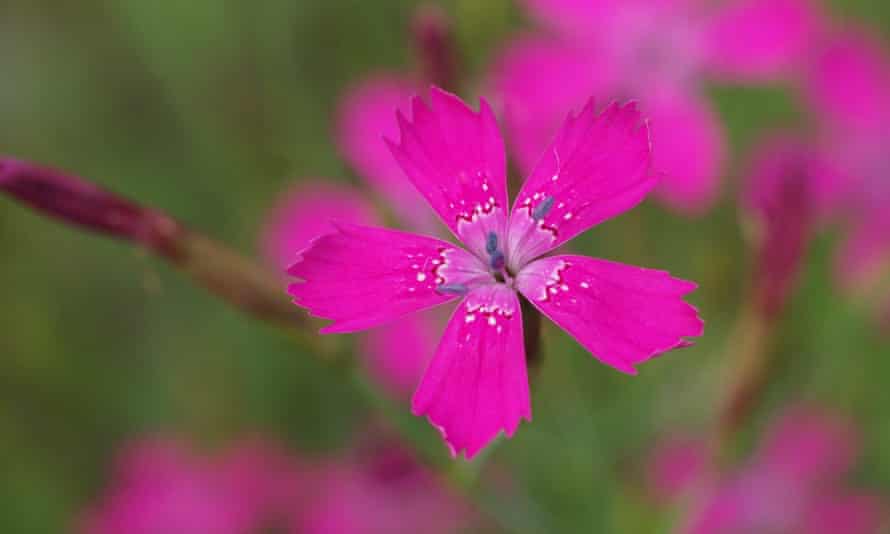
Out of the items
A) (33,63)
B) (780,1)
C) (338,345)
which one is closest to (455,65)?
(338,345)

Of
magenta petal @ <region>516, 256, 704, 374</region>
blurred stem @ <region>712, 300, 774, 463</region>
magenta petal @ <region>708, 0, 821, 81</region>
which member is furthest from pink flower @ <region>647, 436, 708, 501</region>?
magenta petal @ <region>516, 256, 704, 374</region>

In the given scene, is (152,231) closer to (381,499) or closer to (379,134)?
(379,134)

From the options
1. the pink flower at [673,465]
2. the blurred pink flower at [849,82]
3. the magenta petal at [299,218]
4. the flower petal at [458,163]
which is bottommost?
the pink flower at [673,465]

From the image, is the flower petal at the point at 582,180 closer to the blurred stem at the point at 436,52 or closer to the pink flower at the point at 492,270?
the pink flower at the point at 492,270

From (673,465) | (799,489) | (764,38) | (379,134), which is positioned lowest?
(799,489)

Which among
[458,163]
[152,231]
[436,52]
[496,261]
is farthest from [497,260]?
[152,231]

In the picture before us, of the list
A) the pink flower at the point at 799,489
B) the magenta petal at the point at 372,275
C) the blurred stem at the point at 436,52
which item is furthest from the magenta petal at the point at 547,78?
the magenta petal at the point at 372,275

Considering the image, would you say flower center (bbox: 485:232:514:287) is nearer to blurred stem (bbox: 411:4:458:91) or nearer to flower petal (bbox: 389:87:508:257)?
flower petal (bbox: 389:87:508:257)
